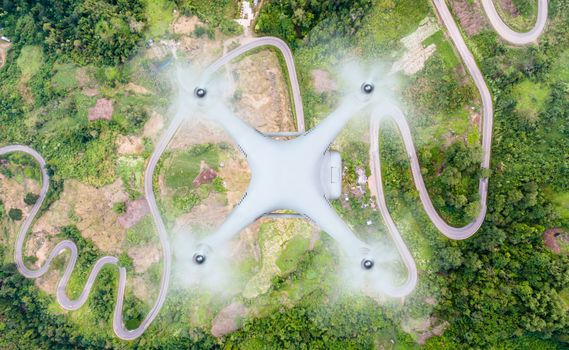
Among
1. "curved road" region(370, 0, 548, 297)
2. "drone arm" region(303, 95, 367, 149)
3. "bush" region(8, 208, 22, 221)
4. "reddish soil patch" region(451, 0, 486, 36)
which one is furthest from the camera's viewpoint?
"bush" region(8, 208, 22, 221)

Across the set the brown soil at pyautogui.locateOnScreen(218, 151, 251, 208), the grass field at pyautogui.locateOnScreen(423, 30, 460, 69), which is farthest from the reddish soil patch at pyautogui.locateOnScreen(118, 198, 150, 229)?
the grass field at pyautogui.locateOnScreen(423, 30, 460, 69)

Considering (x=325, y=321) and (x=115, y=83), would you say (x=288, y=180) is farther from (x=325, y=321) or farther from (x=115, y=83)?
(x=115, y=83)

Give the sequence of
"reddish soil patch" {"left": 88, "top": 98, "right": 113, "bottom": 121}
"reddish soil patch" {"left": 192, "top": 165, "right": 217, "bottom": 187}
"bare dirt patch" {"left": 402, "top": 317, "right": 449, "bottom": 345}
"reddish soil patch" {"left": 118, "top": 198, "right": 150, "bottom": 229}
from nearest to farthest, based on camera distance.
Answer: "bare dirt patch" {"left": 402, "top": 317, "right": 449, "bottom": 345} < "reddish soil patch" {"left": 192, "top": 165, "right": 217, "bottom": 187} < "reddish soil patch" {"left": 118, "top": 198, "right": 150, "bottom": 229} < "reddish soil patch" {"left": 88, "top": 98, "right": 113, "bottom": 121}

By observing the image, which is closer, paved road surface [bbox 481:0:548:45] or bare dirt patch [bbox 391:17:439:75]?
paved road surface [bbox 481:0:548:45]

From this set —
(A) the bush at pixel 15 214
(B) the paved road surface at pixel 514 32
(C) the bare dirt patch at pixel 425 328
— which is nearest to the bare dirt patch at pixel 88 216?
(A) the bush at pixel 15 214

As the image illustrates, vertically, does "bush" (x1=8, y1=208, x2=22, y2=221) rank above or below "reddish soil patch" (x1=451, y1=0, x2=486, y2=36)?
below

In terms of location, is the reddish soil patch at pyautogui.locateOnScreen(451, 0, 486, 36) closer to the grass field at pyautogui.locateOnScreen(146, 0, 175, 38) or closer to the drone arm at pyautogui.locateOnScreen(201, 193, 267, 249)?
the drone arm at pyautogui.locateOnScreen(201, 193, 267, 249)

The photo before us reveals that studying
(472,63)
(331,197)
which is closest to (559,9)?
(472,63)
